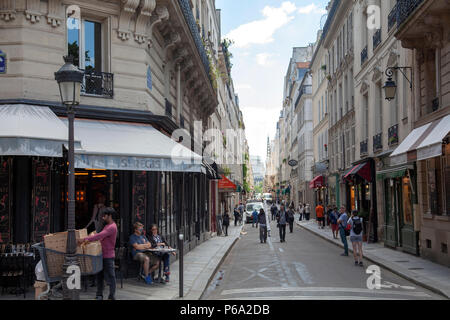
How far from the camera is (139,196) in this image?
12922mm

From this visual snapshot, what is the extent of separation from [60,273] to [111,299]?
1093 millimetres

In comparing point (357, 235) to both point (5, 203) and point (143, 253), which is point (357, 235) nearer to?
point (143, 253)

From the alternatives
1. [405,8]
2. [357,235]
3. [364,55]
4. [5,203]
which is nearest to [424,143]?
[357,235]

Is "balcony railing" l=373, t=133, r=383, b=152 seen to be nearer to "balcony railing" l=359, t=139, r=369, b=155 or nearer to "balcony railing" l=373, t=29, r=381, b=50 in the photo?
"balcony railing" l=359, t=139, r=369, b=155

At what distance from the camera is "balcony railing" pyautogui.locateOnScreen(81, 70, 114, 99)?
1262 centimetres

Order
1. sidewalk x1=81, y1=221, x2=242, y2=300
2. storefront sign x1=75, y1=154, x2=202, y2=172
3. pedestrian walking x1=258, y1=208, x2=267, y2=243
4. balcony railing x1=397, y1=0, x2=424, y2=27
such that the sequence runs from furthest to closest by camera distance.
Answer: pedestrian walking x1=258, y1=208, x2=267, y2=243 < balcony railing x1=397, y1=0, x2=424, y2=27 < sidewalk x1=81, y1=221, x2=242, y2=300 < storefront sign x1=75, y1=154, x2=202, y2=172

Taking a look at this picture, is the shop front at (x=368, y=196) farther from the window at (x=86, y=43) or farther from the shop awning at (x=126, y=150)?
the window at (x=86, y=43)

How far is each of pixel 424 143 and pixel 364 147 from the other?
461 inches

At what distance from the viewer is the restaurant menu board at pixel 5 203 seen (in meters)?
11.0

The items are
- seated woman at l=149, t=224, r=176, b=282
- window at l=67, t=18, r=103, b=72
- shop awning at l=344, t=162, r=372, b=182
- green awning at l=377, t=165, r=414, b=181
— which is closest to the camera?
seated woman at l=149, t=224, r=176, b=282

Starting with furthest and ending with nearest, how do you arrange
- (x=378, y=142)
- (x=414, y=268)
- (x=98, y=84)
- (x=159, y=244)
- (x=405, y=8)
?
1. (x=378, y=142)
2. (x=405, y=8)
3. (x=414, y=268)
4. (x=98, y=84)
5. (x=159, y=244)

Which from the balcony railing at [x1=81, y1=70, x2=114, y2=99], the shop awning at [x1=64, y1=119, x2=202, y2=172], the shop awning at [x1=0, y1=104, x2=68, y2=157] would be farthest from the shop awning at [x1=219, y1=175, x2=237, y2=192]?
the shop awning at [x1=0, y1=104, x2=68, y2=157]

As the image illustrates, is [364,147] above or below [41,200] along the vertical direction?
above
